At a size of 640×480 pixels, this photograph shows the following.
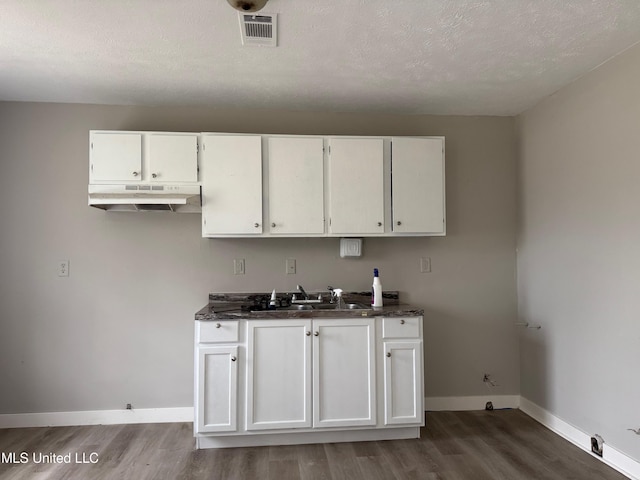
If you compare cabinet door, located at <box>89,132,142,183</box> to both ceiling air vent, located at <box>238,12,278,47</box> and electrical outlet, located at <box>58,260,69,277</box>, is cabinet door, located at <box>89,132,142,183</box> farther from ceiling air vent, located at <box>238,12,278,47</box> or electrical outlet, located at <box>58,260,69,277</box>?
ceiling air vent, located at <box>238,12,278,47</box>

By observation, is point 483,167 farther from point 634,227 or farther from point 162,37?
point 162,37

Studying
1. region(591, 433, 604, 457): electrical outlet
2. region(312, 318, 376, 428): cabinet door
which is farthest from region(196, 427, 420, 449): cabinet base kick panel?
region(591, 433, 604, 457): electrical outlet

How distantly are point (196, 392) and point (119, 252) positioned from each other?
1244mm

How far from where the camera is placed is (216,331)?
2.52m

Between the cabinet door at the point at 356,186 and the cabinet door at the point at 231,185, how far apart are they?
53cm

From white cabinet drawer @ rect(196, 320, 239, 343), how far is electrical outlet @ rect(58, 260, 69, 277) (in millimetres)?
1230

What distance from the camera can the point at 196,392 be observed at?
8.14 ft

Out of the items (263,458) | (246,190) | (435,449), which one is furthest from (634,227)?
(263,458)

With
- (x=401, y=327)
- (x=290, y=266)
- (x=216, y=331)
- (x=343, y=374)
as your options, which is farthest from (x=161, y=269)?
(x=401, y=327)

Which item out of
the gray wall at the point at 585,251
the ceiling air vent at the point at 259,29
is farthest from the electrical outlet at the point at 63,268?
the gray wall at the point at 585,251

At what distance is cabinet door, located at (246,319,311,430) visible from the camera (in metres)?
2.53

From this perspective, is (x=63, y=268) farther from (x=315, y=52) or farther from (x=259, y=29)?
(x=315, y=52)

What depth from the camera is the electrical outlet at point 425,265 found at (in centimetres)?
320

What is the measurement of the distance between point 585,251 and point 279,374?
2.11 m
